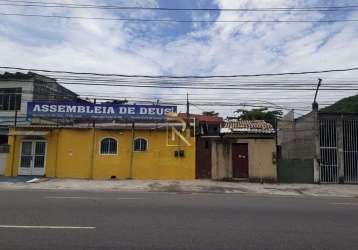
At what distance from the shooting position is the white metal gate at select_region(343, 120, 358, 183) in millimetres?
22812

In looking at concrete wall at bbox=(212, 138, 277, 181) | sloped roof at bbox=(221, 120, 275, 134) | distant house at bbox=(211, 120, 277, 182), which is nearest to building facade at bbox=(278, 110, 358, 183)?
concrete wall at bbox=(212, 138, 277, 181)

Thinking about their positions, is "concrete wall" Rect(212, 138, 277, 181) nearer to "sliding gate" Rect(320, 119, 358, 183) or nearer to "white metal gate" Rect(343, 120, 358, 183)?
"sliding gate" Rect(320, 119, 358, 183)

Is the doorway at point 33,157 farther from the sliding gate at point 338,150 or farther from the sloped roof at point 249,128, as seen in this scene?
the sliding gate at point 338,150

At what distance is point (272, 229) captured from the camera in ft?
25.7

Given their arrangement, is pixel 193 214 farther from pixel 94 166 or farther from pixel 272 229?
pixel 94 166

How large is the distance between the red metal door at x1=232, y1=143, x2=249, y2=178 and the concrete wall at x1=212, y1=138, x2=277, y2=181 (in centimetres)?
23

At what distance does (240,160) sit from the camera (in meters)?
23.4

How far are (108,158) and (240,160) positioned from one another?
27.2ft

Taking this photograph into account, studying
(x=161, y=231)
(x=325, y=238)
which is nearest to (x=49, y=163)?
(x=161, y=231)

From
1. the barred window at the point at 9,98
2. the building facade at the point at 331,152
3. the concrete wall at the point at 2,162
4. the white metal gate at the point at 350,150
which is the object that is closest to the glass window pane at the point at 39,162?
the concrete wall at the point at 2,162

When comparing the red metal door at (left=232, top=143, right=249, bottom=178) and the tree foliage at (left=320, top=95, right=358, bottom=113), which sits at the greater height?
the tree foliage at (left=320, top=95, right=358, bottom=113)

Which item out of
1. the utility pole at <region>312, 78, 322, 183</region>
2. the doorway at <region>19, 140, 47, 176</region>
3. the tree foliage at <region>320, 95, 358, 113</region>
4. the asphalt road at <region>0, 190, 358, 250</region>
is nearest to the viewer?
the asphalt road at <region>0, 190, 358, 250</region>

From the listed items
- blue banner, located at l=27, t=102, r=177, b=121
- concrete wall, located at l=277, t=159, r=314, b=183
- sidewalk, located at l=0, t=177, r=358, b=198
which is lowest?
sidewalk, located at l=0, t=177, r=358, b=198

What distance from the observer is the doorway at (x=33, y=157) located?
79.3ft
